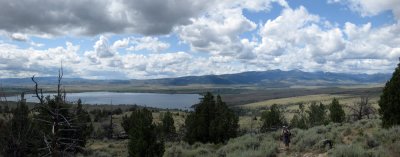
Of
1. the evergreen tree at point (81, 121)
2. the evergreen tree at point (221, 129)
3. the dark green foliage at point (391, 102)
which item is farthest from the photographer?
the evergreen tree at point (221, 129)

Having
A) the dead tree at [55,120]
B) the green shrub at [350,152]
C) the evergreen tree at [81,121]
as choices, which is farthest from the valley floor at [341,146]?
the dead tree at [55,120]

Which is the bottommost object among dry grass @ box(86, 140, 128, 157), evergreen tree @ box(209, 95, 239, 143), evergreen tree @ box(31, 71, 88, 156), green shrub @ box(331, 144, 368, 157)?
dry grass @ box(86, 140, 128, 157)

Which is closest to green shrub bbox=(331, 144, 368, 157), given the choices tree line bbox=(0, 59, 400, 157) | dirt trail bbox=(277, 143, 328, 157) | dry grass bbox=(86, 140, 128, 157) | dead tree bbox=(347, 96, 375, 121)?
dirt trail bbox=(277, 143, 328, 157)

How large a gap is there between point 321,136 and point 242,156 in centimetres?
523

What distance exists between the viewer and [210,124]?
110ft

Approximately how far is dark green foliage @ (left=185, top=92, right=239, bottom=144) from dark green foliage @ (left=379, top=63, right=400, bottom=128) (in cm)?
1439

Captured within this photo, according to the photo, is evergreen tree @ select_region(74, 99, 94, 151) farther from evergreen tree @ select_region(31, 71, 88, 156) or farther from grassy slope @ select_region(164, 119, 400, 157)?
grassy slope @ select_region(164, 119, 400, 157)

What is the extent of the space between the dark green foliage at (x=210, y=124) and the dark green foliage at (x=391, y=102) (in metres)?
14.4

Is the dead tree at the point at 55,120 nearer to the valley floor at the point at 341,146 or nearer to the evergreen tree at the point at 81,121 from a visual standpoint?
the evergreen tree at the point at 81,121

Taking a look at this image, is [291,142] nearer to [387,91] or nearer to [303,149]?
[303,149]

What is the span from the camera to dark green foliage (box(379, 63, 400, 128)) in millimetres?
20328

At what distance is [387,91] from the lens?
851 inches

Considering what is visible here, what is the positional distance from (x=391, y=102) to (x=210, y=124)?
15.9 meters

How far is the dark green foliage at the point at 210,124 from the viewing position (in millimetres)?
33281
